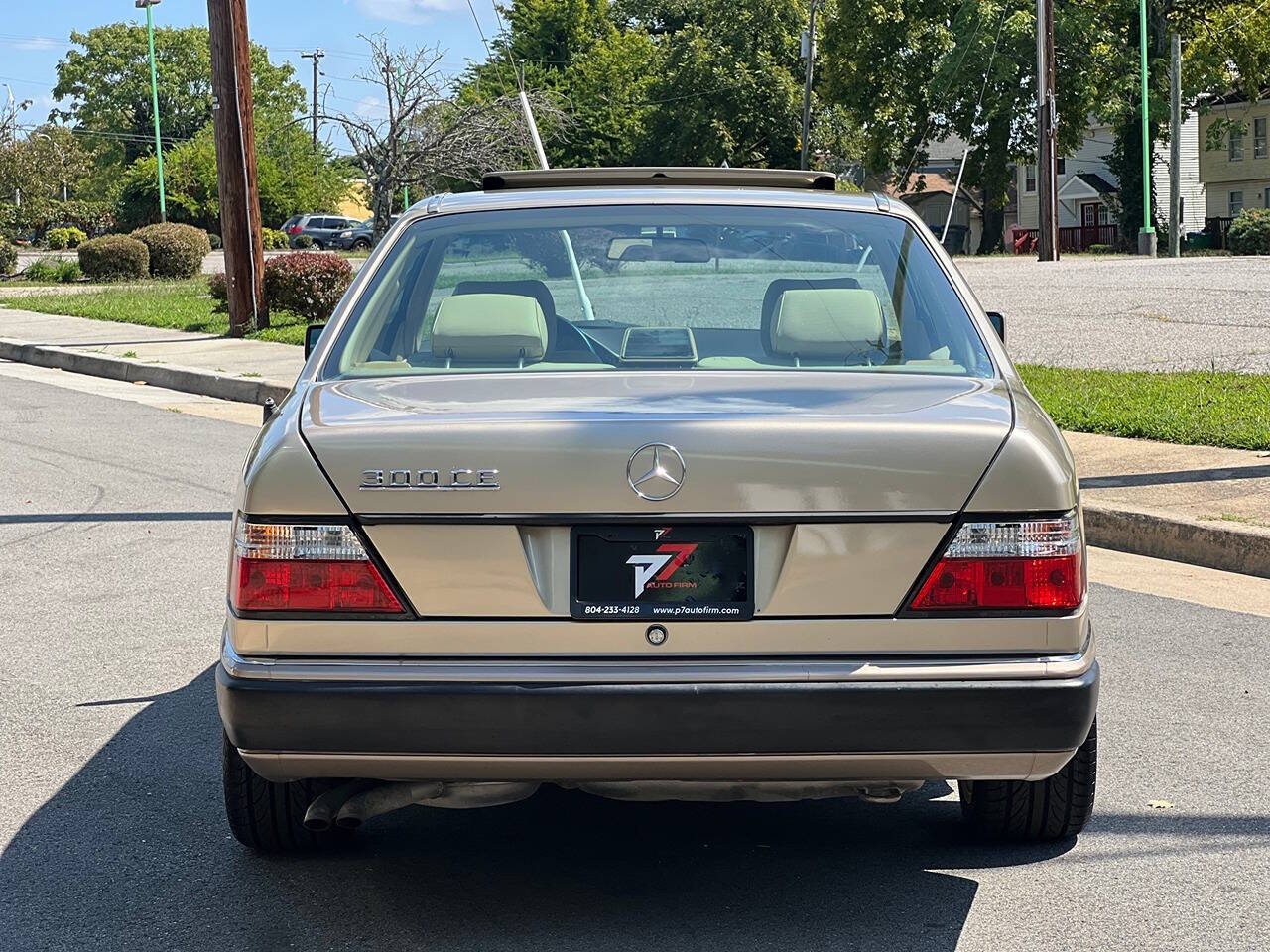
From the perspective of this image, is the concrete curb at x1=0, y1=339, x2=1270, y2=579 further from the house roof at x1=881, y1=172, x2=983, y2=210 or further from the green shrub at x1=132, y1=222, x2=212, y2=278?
the house roof at x1=881, y1=172, x2=983, y2=210

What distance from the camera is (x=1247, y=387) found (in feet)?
39.6

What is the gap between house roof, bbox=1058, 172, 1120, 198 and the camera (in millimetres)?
72875

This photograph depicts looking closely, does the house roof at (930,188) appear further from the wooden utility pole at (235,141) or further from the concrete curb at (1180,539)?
the concrete curb at (1180,539)

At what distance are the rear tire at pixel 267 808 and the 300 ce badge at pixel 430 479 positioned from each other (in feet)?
2.99

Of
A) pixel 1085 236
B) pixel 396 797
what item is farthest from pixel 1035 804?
pixel 1085 236

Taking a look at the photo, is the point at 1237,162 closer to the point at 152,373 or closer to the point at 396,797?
the point at 152,373

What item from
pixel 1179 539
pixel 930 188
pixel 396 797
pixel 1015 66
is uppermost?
pixel 1015 66

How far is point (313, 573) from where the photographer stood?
10.7 ft

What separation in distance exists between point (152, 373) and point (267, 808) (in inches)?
570

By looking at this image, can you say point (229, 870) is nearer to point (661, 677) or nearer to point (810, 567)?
point (661, 677)

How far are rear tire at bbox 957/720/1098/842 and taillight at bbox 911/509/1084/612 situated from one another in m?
0.76

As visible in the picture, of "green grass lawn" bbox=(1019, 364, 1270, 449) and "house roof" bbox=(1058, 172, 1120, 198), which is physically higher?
"house roof" bbox=(1058, 172, 1120, 198)

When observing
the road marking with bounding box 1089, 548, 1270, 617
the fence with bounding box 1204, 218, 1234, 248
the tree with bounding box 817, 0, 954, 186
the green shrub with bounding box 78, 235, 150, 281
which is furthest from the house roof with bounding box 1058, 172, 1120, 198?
the road marking with bounding box 1089, 548, 1270, 617

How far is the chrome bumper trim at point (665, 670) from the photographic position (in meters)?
3.18
